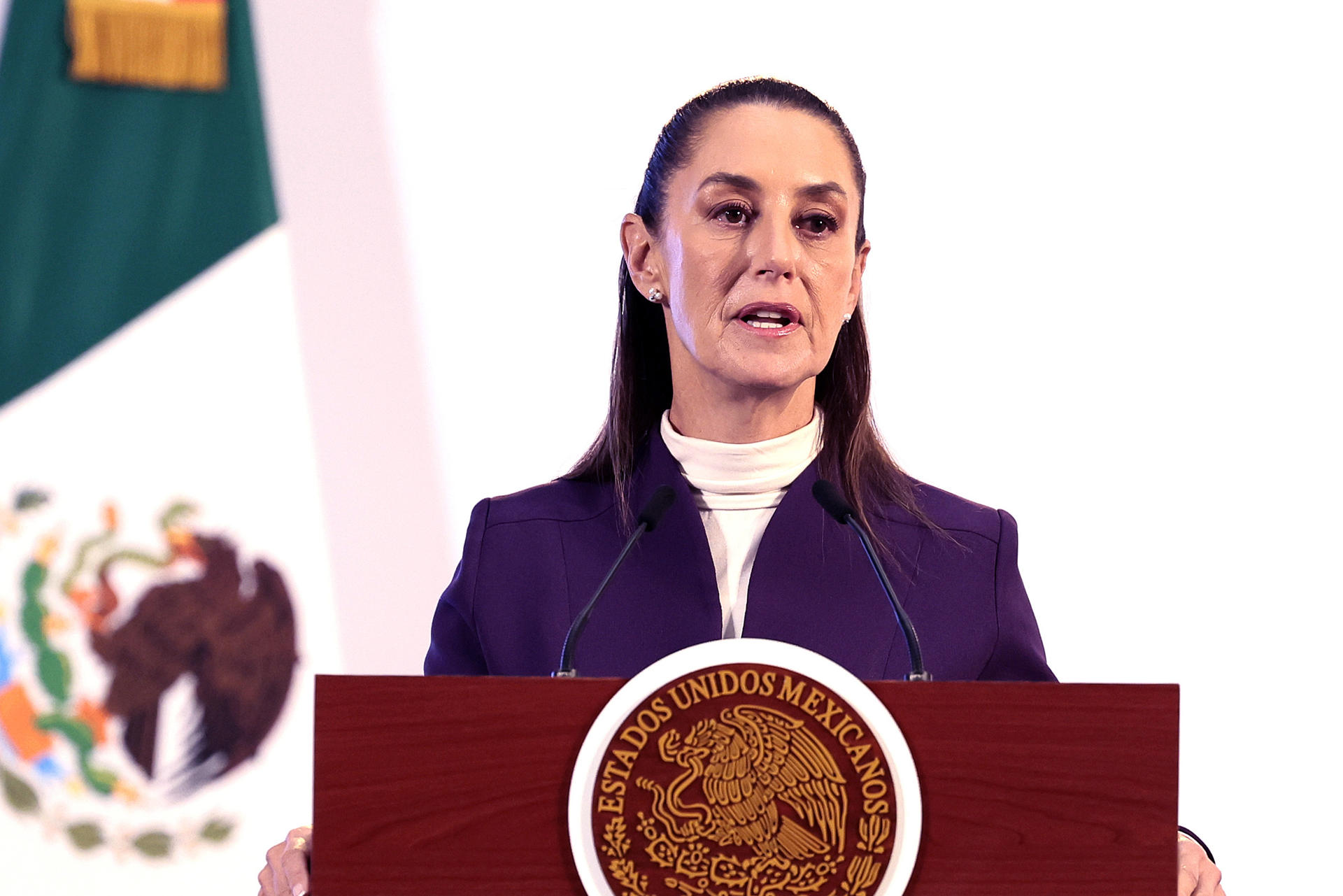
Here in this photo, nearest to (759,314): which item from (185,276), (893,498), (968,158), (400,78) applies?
(893,498)

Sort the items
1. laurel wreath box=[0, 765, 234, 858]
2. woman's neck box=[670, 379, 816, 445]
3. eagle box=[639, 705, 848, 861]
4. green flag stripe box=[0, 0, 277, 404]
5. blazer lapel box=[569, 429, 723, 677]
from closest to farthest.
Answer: eagle box=[639, 705, 848, 861], blazer lapel box=[569, 429, 723, 677], woman's neck box=[670, 379, 816, 445], laurel wreath box=[0, 765, 234, 858], green flag stripe box=[0, 0, 277, 404]

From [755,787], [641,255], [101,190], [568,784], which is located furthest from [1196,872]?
[101,190]

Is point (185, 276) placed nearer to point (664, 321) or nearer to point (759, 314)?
point (664, 321)

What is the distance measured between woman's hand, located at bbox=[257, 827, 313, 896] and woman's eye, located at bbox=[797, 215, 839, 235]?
89 cm

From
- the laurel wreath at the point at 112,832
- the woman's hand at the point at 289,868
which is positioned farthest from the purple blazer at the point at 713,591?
the laurel wreath at the point at 112,832

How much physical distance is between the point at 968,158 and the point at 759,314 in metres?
1.16

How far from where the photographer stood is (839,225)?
171cm

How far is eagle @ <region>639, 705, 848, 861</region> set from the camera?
3.41 feet

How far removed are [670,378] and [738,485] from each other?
283mm

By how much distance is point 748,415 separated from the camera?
1.75 m

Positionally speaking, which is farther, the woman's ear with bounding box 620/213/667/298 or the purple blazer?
the woman's ear with bounding box 620/213/667/298

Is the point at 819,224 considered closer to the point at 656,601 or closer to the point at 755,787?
the point at 656,601

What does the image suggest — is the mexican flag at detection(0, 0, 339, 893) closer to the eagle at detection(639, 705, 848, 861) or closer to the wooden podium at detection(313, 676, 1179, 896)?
the wooden podium at detection(313, 676, 1179, 896)

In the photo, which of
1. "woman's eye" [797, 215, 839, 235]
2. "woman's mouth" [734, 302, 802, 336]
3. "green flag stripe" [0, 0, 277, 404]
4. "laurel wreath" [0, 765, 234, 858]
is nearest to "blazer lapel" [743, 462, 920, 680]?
"woman's mouth" [734, 302, 802, 336]
